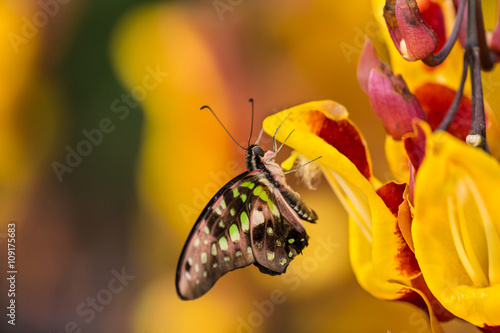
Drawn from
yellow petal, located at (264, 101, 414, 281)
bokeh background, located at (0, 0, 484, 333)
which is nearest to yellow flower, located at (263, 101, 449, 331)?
yellow petal, located at (264, 101, 414, 281)

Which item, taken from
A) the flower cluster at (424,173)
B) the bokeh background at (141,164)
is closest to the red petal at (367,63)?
the flower cluster at (424,173)

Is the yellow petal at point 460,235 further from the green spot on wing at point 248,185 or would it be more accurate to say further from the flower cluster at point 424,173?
the green spot on wing at point 248,185

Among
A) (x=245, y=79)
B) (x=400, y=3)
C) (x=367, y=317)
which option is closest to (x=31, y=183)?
(x=245, y=79)

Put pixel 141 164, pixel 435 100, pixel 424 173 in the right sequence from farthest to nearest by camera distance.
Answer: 1. pixel 141 164
2. pixel 435 100
3. pixel 424 173

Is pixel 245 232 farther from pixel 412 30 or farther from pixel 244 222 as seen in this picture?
pixel 412 30

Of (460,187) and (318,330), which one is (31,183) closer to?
(318,330)

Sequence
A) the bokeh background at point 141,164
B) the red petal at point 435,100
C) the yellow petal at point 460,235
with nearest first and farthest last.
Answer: the yellow petal at point 460,235
the red petal at point 435,100
the bokeh background at point 141,164

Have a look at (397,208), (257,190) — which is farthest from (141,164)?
Result: (397,208)
